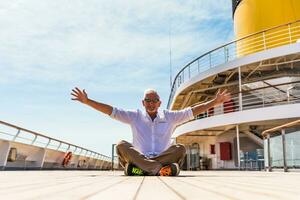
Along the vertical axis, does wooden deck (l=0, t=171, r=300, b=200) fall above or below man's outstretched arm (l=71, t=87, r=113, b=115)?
below

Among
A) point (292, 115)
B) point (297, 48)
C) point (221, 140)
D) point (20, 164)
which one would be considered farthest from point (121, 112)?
point (221, 140)

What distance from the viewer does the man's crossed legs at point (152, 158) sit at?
3.92 m

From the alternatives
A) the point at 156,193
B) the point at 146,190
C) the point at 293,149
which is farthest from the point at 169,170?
the point at 293,149

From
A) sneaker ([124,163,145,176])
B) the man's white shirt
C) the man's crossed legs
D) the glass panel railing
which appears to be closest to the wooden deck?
the man's crossed legs

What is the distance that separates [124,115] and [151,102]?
35 cm

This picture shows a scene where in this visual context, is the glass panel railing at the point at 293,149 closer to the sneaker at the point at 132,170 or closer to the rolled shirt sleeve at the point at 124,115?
the rolled shirt sleeve at the point at 124,115

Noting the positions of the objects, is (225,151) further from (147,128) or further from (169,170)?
(169,170)

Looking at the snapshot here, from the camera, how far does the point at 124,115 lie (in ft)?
14.0

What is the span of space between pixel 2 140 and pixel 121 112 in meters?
4.42

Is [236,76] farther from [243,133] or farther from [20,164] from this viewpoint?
[20,164]

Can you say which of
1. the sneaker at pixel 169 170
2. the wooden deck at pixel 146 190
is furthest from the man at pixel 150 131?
the wooden deck at pixel 146 190

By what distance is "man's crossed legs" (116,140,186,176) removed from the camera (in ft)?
12.9

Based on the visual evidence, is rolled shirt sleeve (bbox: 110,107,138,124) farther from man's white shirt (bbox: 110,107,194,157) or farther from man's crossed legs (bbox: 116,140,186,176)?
man's crossed legs (bbox: 116,140,186,176)

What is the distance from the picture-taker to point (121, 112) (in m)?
4.26
